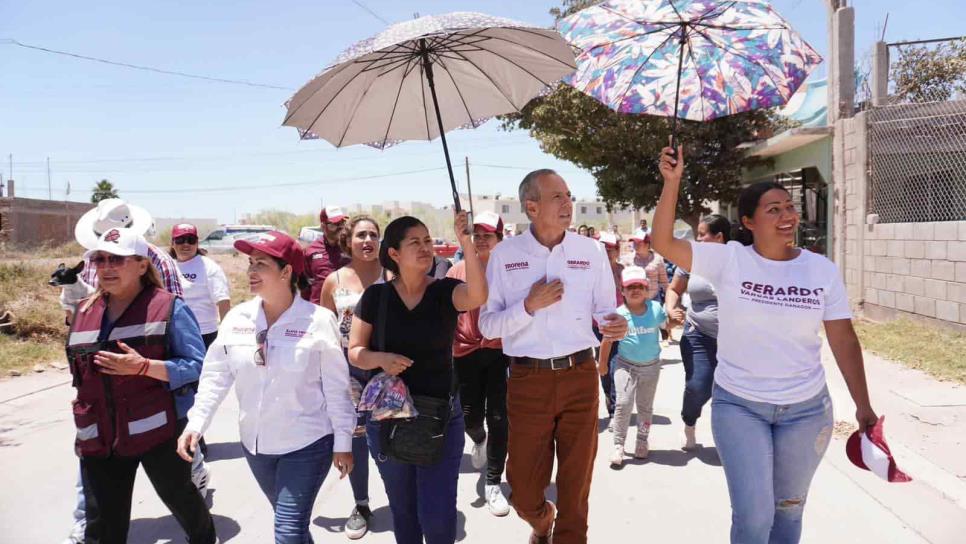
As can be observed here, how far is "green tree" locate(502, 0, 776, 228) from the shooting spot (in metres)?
15.8

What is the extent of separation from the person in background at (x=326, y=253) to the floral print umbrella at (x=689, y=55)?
91.1 inches

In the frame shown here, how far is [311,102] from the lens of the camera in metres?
3.24

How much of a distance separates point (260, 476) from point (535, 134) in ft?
53.7

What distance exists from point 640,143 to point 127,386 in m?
14.7

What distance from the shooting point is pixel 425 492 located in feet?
9.08

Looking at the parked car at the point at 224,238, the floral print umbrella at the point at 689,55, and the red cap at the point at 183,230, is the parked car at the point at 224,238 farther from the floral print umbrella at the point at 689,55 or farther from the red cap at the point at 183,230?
the floral print umbrella at the point at 689,55

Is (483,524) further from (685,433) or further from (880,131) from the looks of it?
(880,131)

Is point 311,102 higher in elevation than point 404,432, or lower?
higher

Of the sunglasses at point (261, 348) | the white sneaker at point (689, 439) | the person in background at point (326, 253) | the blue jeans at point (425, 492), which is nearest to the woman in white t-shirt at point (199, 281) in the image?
the person in background at point (326, 253)

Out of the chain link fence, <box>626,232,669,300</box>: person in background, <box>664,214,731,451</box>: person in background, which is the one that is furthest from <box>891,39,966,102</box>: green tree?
<box>664,214,731,451</box>: person in background

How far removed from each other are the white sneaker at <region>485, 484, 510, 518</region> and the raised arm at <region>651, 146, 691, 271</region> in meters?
2.07

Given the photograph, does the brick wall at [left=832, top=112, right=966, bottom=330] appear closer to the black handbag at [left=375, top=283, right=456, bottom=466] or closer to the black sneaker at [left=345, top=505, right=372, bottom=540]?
the black sneaker at [left=345, top=505, right=372, bottom=540]

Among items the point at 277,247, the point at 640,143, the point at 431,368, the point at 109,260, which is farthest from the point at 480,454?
the point at 640,143

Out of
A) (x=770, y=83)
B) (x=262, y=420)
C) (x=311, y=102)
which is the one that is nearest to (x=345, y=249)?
(x=311, y=102)
